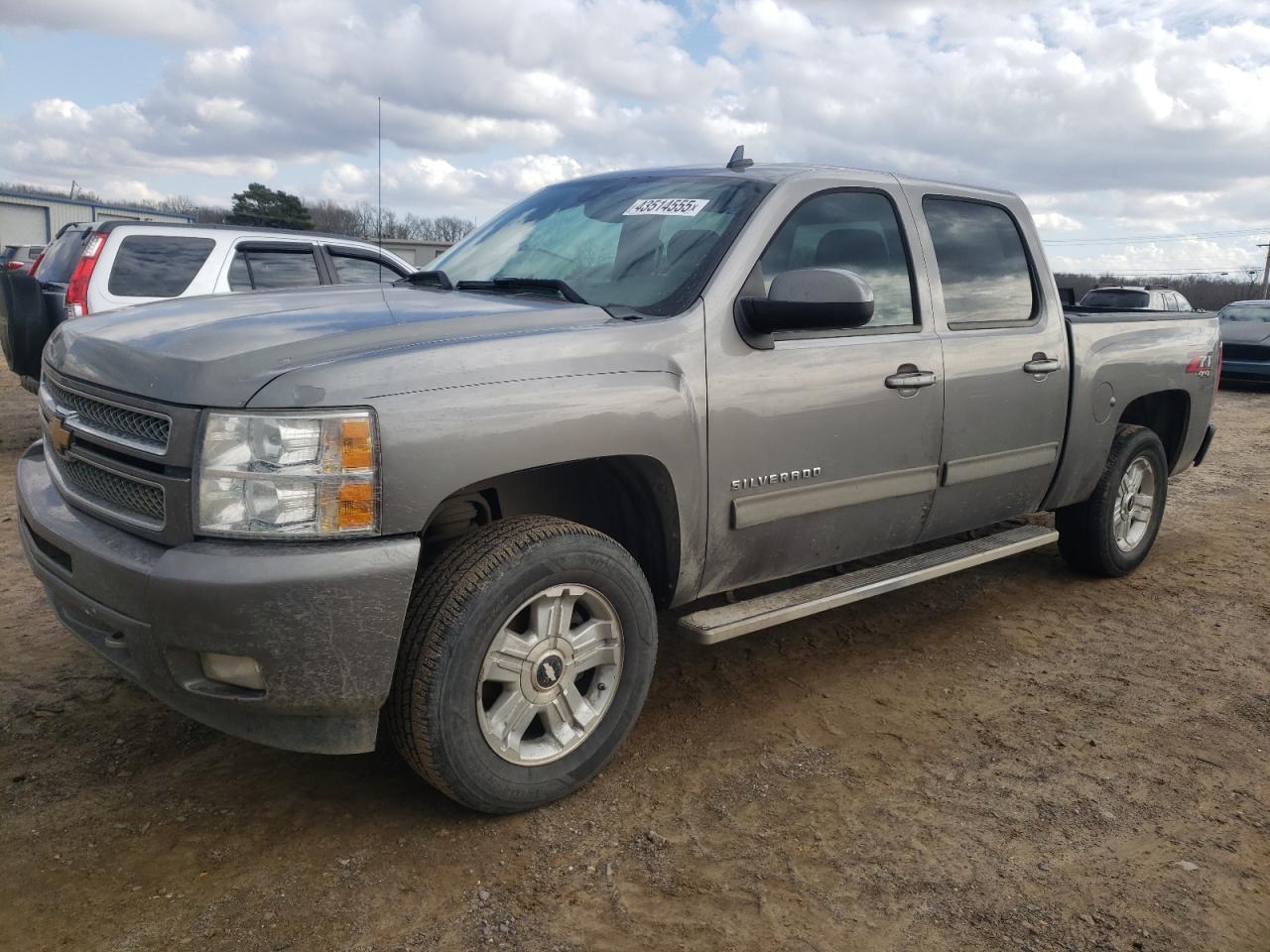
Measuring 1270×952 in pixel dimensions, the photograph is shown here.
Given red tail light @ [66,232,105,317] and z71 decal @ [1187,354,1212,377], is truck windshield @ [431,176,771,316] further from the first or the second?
red tail light @ [66,232,105,317]

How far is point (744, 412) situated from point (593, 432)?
0.61 m

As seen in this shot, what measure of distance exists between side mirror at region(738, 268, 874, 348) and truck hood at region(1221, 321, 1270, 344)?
51.4 ft

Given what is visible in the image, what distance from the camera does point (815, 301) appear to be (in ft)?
10.1

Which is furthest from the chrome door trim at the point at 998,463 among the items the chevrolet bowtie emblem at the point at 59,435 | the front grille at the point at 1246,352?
the front grille at the point at 1246,352

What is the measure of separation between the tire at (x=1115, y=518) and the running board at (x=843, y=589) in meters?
0.60

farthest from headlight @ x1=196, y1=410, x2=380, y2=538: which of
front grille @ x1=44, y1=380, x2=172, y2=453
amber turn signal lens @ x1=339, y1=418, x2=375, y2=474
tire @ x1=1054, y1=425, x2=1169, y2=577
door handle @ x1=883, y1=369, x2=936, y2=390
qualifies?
tire @ x1=1054, y1=425, x2=1169, y2=577

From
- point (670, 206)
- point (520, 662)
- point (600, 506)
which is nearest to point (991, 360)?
point (670, 206)

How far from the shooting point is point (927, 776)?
322cm

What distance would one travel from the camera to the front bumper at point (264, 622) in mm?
2336

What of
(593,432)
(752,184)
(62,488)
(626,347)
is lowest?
(62,488)

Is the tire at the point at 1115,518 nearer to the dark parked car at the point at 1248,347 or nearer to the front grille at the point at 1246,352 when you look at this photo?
the dark parked car at the point at 1248,347

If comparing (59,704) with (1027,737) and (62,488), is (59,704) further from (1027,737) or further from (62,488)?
(1027,737)

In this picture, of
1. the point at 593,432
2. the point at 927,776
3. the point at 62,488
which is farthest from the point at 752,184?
the point at 62,488

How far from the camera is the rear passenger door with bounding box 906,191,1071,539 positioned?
3996 millimetres
